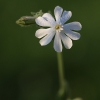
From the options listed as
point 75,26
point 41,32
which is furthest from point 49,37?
point 75,26

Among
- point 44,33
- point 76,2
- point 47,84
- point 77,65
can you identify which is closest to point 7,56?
point 47,84

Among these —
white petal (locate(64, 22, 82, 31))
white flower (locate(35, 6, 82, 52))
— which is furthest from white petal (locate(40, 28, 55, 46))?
white petal (locate(64, 22, 82, 31))

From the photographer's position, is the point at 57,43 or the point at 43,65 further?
the point at 43,65

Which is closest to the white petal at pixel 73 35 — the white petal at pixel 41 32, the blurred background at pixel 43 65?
the white petal at pixel 41 32

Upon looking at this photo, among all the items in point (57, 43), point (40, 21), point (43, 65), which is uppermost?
point (40, 21)

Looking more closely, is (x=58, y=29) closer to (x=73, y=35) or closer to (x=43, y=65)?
(x=73, y=35)

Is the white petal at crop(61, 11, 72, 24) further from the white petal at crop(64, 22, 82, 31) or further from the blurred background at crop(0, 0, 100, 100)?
the blurred background at crop(0, 0, 100, 100)
